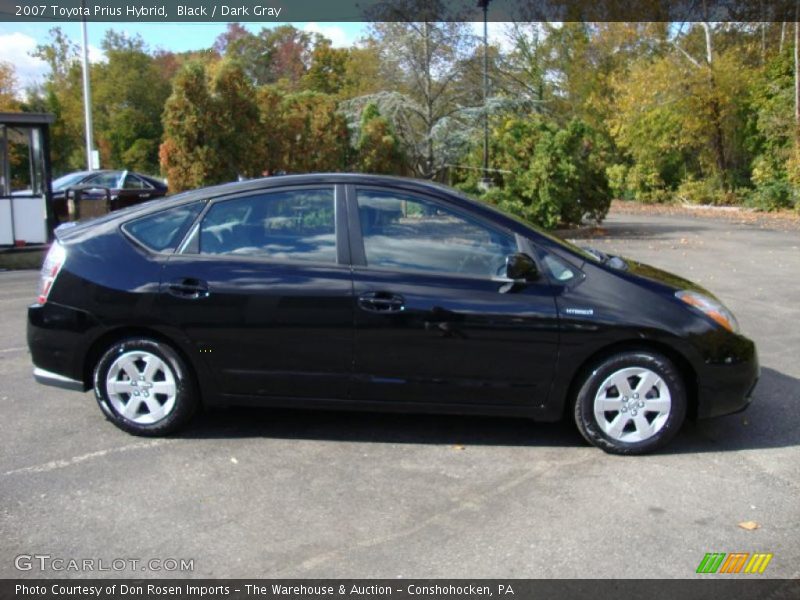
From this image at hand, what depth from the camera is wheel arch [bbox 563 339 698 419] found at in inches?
181

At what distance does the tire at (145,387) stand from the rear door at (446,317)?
1.12 meters

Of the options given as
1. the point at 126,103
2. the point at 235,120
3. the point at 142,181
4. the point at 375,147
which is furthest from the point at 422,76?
the point at 126,103

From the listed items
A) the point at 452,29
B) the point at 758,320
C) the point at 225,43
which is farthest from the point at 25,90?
the point at 758,320

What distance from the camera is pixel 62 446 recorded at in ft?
15.7

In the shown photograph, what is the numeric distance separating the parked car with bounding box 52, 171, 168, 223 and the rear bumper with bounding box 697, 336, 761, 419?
15545 mm

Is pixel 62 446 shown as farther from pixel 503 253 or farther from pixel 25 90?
pixel 25 90

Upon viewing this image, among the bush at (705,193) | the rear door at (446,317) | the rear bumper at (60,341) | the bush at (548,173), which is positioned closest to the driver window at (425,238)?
the rear door at (446,317)

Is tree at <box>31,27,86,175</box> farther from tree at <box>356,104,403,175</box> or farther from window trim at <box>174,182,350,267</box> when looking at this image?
window trim at <box>174,182,350,267</box>

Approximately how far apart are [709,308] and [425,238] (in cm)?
179

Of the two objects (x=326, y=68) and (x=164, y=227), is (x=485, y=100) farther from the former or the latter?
(x=326, y=68)

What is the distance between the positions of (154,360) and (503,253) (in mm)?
2257

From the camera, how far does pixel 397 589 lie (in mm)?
3215

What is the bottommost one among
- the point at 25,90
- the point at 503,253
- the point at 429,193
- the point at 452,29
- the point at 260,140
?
the point at 503,253

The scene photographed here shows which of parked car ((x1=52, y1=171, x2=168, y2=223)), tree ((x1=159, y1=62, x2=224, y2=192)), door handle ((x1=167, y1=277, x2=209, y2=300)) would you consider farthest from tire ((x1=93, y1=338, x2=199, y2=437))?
parked car ((x1=52, y1=171, x2=168, y2=223))
